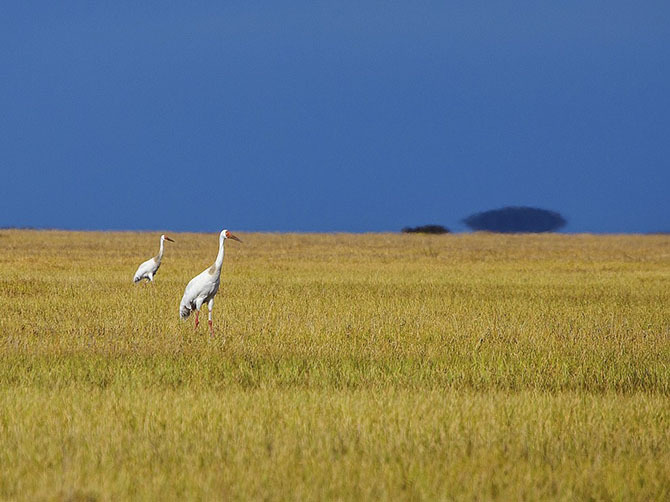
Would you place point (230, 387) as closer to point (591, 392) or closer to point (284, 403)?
point (284, 403)

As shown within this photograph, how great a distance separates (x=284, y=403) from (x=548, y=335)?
5769mm

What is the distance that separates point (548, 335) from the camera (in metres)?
11.7

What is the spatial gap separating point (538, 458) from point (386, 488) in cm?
125

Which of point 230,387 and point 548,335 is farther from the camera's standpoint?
point 548,335

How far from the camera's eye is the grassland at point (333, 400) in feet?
16.4

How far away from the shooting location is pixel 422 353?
1016cm

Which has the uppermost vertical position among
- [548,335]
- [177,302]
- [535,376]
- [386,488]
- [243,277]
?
[243,277]

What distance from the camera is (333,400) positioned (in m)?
7.11

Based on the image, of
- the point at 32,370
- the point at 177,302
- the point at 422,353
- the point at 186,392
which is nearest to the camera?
the point at 186,392

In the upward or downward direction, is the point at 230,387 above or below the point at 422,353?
below

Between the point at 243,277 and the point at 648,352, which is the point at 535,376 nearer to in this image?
the point at 648,352

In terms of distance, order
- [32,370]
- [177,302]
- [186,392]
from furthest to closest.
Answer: [177,302] < [32,370] < [186,392]

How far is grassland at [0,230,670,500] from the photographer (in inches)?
197

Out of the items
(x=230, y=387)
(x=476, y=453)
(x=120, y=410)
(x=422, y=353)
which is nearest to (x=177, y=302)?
(x=422, y=353)
